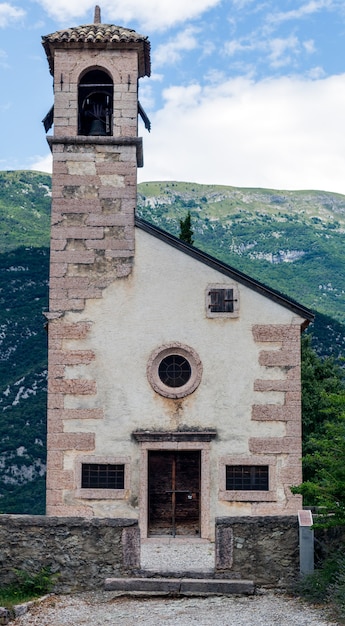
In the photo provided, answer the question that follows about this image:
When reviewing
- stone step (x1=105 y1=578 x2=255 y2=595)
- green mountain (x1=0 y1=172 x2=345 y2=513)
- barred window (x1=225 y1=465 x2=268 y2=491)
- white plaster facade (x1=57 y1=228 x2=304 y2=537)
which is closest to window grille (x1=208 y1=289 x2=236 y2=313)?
white plaster facade (x1=57 y1=228 x2=304 y2=537)

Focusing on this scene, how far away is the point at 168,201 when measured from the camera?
123 meters

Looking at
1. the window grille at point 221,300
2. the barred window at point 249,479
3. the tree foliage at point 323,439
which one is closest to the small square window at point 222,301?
the window grille at point 221,300

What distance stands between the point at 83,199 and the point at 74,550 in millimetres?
9147

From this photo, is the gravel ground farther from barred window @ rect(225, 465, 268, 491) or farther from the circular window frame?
the circular window frame

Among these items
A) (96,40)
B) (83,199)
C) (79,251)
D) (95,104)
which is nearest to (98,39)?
(96,40)

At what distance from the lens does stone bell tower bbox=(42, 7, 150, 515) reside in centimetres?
2056

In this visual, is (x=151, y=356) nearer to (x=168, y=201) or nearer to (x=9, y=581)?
(x=9, y=581)

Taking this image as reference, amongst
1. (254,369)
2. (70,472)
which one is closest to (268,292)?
(254,369)

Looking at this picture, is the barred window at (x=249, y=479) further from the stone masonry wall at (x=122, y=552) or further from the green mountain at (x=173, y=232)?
the green mountain at (x=173, y=232)

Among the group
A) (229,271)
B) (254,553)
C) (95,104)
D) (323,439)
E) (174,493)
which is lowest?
(254,553)

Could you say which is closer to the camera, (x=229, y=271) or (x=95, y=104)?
(x=229, y=271)

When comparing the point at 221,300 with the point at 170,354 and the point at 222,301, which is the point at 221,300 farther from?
the point at 170,354

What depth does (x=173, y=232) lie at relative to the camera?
333 feet

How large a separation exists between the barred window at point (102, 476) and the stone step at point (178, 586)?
5.49 meters
